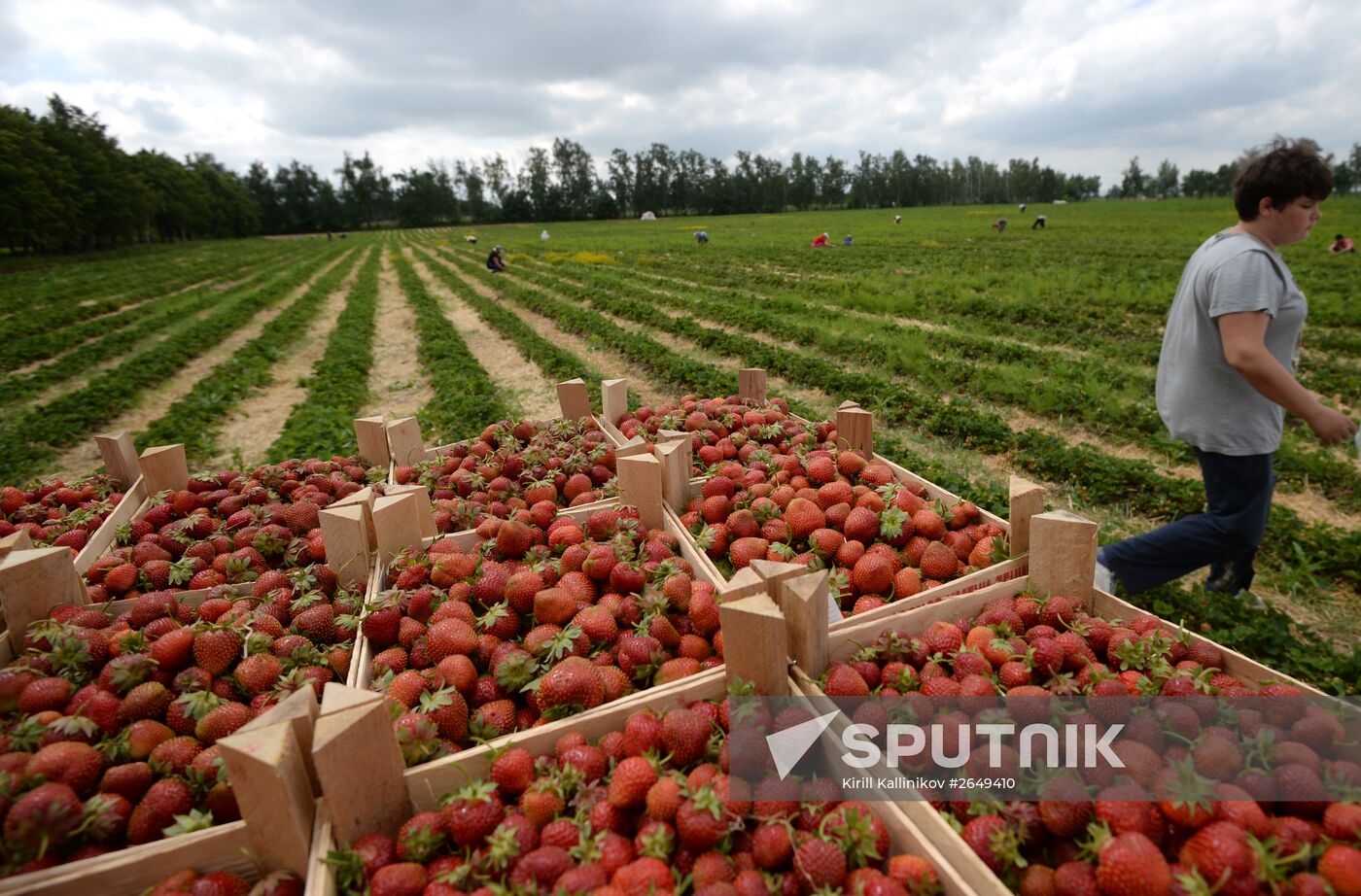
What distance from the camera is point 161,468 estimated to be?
3.67m

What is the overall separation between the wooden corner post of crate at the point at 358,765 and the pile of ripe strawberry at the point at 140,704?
0.84 ft

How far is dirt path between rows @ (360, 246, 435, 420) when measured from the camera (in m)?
9.12

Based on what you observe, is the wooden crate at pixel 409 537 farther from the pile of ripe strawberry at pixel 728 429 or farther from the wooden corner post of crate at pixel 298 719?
the pile of ripe strawberry at pixel 728 429

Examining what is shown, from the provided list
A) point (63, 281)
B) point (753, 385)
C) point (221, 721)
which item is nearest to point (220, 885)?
point (221, 721)

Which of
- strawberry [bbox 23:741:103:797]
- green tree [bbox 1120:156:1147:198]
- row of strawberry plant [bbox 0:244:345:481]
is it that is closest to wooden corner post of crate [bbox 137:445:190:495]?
strawberry [bbox 23:741:103:797]

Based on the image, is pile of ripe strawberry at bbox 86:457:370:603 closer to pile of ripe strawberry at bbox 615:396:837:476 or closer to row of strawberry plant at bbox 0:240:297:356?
pile of ripe strawberry at bbox 615:396:837:476

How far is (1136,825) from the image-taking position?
1431mm

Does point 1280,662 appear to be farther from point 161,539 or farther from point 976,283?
point 976,283

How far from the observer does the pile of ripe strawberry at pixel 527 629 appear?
1.93 metres

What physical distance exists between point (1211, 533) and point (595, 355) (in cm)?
950

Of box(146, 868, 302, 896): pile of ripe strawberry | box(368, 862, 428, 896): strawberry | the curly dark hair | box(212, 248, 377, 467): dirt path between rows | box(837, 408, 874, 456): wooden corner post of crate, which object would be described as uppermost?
the curly dark hair

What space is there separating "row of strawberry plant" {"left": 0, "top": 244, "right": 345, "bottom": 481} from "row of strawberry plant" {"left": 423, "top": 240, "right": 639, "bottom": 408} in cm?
577

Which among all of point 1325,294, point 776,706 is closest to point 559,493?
point 776,706

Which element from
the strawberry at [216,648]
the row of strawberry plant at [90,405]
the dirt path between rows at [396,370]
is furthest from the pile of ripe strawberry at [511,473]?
the row of strawberry plant at [90,405]
